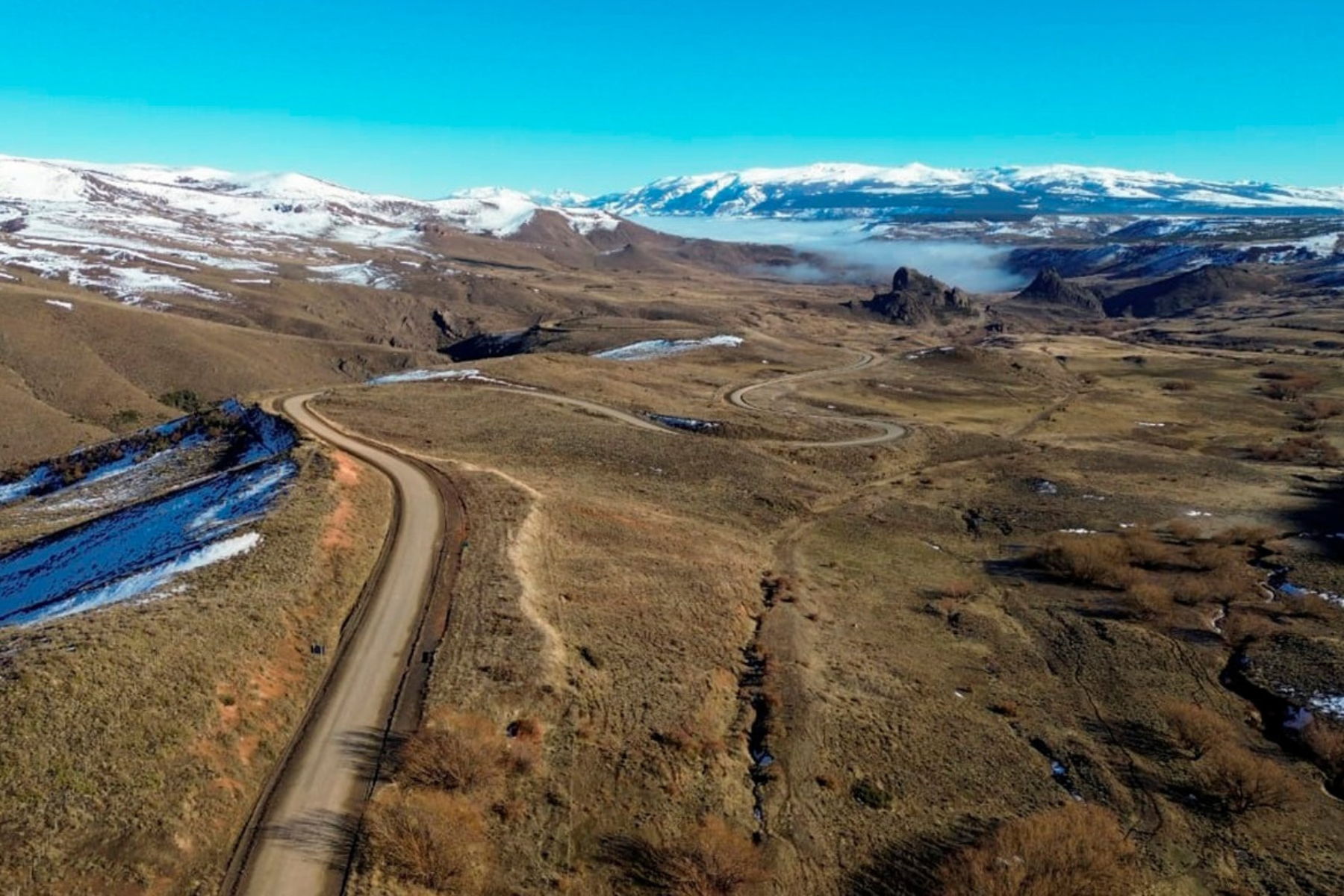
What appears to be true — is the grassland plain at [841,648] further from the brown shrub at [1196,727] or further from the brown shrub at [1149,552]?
the brown shrub at [1196,727]

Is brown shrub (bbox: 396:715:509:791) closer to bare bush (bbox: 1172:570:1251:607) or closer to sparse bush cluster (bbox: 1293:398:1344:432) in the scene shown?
bare bush (bbox: 1172:570:1251:607)

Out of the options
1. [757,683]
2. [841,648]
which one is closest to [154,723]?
[757,683]

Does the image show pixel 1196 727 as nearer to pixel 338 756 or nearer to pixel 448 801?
pixel 448 801

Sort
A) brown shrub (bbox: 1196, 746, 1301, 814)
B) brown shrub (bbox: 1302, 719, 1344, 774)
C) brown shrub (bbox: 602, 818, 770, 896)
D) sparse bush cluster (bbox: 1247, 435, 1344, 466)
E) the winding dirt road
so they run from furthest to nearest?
sparse bush cluster (bbox: 1247, 435, 1344, 466) → brown shrub (bbox: 1302, 719, 1344, 774) → brown shrub (bbox: 1196, 746, 1301, 814) → brown shrub (bbox: 602, 818, 770, 896) → the winding dirt road

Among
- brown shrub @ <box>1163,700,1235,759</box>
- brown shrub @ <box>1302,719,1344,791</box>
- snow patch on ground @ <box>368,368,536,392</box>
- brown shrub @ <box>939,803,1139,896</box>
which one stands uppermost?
snow patch on ground @ <box>368,368,536,392</box>

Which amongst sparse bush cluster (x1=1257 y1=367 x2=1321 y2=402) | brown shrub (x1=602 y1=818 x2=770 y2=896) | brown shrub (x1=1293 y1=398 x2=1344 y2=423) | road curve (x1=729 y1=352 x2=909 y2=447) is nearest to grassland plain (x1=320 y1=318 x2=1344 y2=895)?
brown shrub (x1=602 y1=818 x2=770 y2=896)

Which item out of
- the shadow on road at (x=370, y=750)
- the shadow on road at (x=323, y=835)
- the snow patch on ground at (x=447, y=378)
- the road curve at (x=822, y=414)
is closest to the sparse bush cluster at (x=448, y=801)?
the shadow on road at (x=370, y=750)

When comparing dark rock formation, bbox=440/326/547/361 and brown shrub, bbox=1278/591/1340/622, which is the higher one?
dark rock formation, bbox=440/326/547/361
